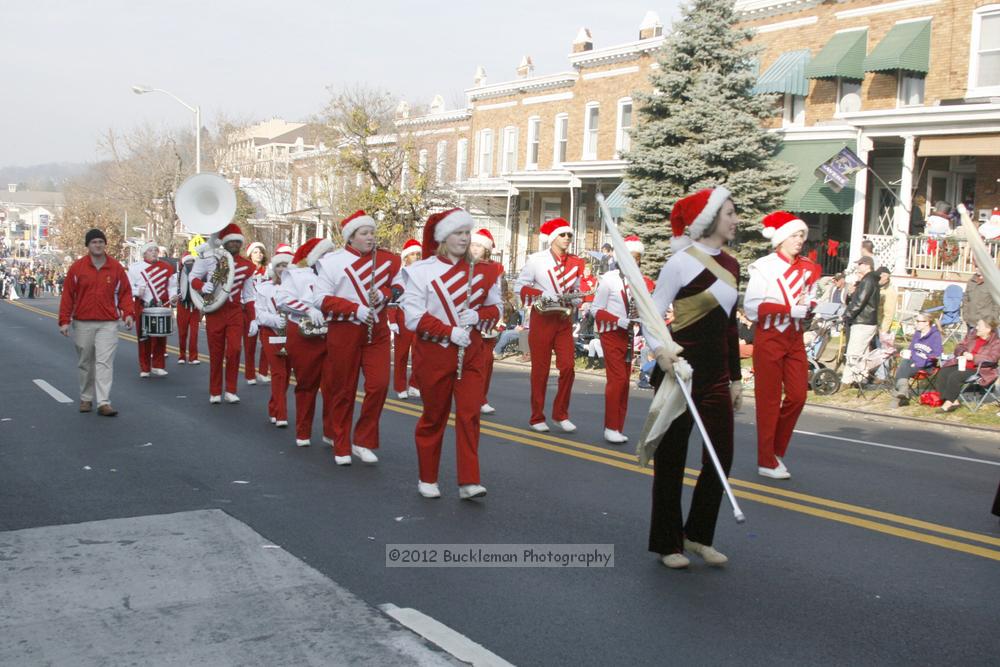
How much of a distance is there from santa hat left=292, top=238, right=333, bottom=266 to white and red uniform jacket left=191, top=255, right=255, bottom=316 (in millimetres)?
3142

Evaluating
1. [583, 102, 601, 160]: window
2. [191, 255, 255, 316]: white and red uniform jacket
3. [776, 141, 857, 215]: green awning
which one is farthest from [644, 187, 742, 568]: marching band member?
[583, 102, 601, 160]: window

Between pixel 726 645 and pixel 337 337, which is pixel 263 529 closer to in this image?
pixel 337 337

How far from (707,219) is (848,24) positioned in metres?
22.8

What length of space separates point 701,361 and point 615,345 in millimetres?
4360

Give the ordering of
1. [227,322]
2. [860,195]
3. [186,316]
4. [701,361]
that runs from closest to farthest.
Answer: [701,361]
[227,322]
[186,316]
[860,195]

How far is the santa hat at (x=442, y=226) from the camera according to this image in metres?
7.73

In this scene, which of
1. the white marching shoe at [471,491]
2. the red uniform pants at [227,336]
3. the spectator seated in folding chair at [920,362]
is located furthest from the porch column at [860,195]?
the white marching shoe at [471,491]

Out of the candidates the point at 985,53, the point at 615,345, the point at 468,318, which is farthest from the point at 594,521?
the point at 985,53

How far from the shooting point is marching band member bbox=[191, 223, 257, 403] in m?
13.2

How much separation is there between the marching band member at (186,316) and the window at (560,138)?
21833 millimetres

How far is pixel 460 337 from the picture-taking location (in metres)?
7.44

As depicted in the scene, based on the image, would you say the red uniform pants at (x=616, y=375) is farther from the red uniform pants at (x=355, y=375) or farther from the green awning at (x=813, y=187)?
the green awning at (x=813, y=187)

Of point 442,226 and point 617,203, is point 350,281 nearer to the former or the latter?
point 442,226

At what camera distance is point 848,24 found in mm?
26422
